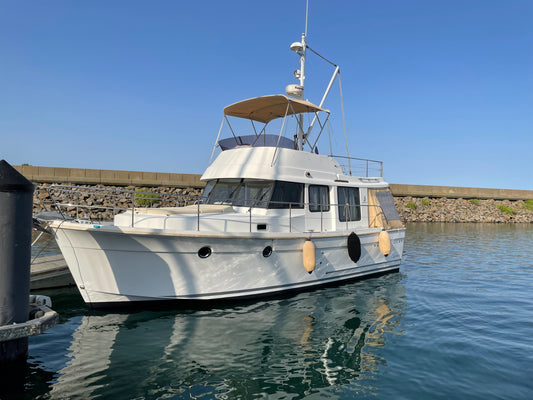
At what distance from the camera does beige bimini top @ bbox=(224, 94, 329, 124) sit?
33.7 ft

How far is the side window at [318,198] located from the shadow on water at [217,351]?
259 cm

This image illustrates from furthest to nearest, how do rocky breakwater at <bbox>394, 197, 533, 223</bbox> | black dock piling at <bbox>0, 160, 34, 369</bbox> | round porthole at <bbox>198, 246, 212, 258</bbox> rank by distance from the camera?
1. rocky breakwater at <bbox>394, 197, 533, 223</bbox>
2. round porthole at <bbox>198, 246, 212, 258</bbox>
3. black dock piling at <bbox>0, 160, 34, 369</bbox>

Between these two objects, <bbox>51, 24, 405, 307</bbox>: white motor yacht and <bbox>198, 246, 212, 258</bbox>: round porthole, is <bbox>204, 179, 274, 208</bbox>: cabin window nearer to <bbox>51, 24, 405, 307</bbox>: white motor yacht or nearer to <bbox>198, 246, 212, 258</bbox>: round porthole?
<bbox>51, 24, 405, 307</bbox>: white motor yacht

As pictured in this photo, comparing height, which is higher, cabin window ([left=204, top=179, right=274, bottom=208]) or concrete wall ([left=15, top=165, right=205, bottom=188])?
concrete wall ([left=15, top=165, right=205, bottom=188])

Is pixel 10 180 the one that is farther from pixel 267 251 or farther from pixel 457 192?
pixel 457 192

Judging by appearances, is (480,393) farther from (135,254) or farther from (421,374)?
(135,254)

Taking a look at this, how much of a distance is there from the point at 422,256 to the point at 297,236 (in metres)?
9.28

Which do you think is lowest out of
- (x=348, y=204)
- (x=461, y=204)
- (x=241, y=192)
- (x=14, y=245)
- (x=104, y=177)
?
(x=14, y=245)

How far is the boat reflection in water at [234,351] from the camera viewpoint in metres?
4.70

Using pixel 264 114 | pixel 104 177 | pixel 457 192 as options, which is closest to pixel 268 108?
pixel 264 114

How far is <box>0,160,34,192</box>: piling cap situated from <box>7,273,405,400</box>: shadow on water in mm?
2470

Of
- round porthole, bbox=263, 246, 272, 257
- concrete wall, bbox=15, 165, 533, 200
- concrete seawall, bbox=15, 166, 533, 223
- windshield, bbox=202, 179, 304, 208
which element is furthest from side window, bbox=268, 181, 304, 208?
concrete seawall, bbox=15, 166, 533, 223

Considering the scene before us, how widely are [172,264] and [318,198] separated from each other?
453 centimetres

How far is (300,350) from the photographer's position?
19.2 ft
